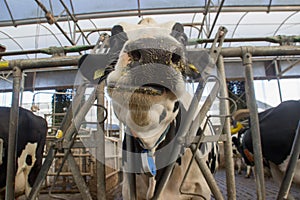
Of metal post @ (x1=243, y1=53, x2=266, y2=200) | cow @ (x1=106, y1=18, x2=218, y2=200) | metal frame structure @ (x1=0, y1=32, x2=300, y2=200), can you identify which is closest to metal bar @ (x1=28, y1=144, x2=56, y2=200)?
metal frame structure @ (x1=0, y1=32, x2=300, y2=200)

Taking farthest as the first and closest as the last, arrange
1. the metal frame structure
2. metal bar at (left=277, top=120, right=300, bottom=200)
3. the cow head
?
the metal frame structure
metal bar at (left=277, top=120, right=300, bottom=200)
the cow head

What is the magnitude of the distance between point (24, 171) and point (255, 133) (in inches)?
104

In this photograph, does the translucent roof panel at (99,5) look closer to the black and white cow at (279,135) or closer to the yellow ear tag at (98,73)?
the black and white cow at (279,135)

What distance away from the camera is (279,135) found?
285 cm

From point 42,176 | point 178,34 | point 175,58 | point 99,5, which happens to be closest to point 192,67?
point 178,34

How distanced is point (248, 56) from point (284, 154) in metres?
1.67

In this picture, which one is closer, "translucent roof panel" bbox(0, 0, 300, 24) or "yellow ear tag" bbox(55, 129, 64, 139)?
"yellow ear tag" bbox(55, 129, 64, 139)

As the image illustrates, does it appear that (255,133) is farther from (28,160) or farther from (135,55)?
(28,160)

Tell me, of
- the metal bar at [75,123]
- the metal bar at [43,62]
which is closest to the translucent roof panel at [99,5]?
the metal bar at [43,62]

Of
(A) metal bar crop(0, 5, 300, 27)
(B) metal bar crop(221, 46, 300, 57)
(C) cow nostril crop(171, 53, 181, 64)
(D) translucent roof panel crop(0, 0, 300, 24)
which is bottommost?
(C) cow nostril crop(171, 53, 181, 64)

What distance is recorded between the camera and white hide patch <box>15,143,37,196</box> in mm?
3119

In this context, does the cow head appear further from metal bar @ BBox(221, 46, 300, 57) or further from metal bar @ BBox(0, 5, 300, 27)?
metal bar @ BBox(0, 5, 300, 27)

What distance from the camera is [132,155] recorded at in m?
1.75

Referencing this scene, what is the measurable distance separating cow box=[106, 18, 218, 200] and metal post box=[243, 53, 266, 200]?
0.27 m
